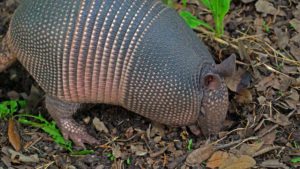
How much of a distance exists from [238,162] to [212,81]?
913mm

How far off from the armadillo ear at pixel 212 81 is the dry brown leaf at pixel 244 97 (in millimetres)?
830

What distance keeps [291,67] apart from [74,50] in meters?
2.88

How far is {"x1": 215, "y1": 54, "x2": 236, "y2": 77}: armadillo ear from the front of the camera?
405 centimetres

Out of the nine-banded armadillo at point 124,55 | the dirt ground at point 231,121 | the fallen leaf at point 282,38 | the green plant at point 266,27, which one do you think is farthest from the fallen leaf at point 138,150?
the green plant at point 266,27

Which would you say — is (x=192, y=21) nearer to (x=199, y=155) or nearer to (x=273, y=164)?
(x=199, y=155)

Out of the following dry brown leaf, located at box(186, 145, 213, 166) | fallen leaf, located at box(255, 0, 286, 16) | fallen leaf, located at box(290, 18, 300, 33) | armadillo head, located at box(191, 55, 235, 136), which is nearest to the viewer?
armadillo head, located at box(191, 55, 235, 136)

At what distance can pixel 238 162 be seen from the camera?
4.09 meters

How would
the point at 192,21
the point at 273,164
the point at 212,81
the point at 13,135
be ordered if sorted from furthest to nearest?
the point at 192,21 → the point at 13,135 → the point at 212,81 → the point at 273,164

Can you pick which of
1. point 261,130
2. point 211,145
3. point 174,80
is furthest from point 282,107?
point 174,80

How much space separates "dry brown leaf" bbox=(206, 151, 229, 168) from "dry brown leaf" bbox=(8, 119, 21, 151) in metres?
2.28

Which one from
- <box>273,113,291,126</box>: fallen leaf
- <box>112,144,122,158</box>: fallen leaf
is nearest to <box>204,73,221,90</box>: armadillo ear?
<box>273,113,291,126</box>: fallen leaf

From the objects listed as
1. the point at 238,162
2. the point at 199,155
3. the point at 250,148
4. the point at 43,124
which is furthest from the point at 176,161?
the point at 43,124

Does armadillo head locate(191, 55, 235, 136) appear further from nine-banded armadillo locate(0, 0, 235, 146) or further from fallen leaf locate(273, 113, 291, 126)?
fallen leaf locate(273, 113, 291, 126)

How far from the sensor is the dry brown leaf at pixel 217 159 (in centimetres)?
417
